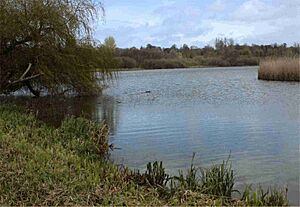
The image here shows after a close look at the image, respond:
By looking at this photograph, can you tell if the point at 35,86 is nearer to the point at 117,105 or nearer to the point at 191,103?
the point at 117,105

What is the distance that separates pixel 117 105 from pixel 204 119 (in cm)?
553

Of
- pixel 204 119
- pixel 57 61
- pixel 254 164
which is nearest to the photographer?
pixel 254 164

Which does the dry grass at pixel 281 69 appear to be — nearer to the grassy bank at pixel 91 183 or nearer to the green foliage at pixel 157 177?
the grassy bank at pixel 91 183

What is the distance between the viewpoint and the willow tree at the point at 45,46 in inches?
631

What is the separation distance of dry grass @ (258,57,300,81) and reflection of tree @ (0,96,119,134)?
12761 mm

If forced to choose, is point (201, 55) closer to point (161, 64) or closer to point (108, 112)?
point (161, 64)

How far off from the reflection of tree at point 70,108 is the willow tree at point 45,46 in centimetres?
59

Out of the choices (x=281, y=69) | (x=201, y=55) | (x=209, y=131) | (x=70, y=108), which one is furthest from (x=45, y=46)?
(x=201, y=55)

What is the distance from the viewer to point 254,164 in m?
7.61

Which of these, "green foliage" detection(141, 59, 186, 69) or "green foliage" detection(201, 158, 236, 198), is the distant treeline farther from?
"green foliage" detection(201, 158, 236, 198)

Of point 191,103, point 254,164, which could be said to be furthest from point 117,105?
point 254,164

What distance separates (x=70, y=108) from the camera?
53.4 ft

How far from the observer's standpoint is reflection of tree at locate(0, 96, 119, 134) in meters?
13.8

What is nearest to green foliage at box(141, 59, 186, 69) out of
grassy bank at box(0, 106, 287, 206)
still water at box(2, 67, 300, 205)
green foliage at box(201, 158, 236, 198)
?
still water at box(2, 67, 300, 205)
